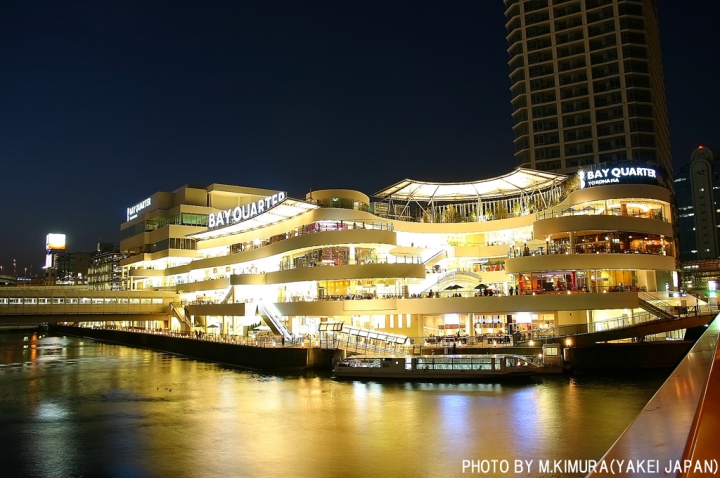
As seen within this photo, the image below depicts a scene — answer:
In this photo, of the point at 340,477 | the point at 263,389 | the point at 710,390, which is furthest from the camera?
the point at 263,389

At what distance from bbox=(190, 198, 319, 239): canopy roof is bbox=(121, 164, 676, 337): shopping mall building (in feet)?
0.91

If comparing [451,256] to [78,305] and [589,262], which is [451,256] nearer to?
[589,262]

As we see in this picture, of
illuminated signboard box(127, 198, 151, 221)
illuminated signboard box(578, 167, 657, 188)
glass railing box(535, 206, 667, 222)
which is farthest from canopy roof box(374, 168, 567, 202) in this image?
illuminated signboard box(127, 198, 151, 221)

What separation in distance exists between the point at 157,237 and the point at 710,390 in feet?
349

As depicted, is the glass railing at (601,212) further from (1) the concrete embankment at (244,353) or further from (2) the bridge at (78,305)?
(2) the bridge at (78,305)

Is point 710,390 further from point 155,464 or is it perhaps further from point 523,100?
point 523,100

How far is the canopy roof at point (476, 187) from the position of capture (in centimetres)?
6581

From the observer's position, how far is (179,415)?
1318 inches

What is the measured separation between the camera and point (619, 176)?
2265 inches

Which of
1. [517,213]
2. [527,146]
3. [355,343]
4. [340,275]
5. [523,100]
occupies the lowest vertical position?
[355,343]

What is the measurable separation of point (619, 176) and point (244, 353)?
39.8 metres

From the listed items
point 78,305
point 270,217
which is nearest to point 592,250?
point 270,217

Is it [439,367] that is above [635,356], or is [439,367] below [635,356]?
below

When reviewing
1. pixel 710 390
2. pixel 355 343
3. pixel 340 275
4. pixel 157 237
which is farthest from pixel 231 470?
pixel 157 237
